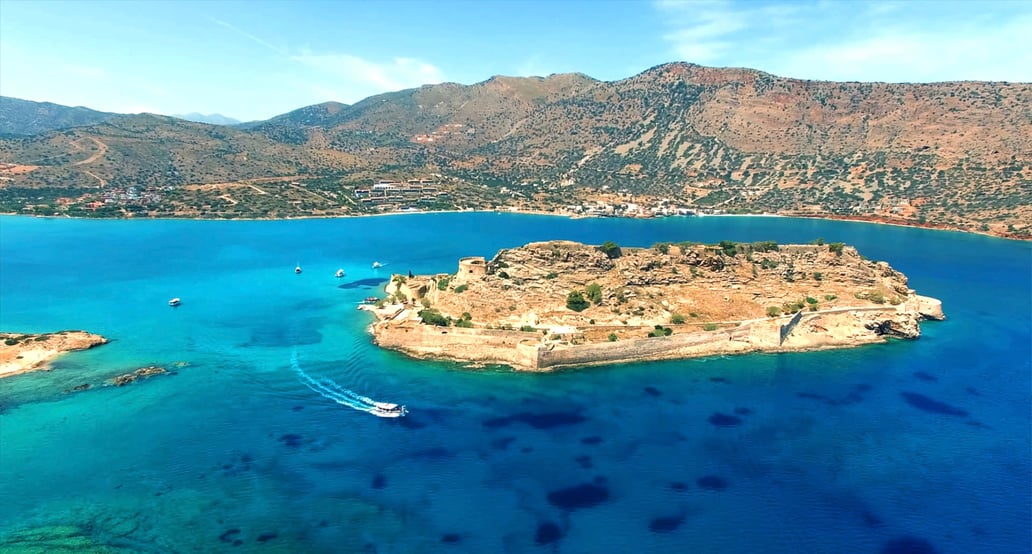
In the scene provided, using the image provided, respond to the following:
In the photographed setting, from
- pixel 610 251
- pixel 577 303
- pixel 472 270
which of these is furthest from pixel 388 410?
pixel 610 251

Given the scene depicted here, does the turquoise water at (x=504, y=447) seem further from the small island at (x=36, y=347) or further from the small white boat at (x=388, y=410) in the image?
the small island at (x=36, y=347)

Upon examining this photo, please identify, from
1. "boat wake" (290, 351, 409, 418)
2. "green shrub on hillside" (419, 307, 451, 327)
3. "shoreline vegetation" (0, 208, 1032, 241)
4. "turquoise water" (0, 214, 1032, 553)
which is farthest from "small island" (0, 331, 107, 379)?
"shoreline vegetation" (0, 208, 1032, 241)

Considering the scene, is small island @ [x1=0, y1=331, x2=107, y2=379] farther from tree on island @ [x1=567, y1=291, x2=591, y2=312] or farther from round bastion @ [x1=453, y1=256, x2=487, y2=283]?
tree on island @ [x1=567, y1=291, x2=591, y2=312]

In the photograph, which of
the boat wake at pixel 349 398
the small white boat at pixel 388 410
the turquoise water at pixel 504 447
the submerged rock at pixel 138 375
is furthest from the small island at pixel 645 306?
the submerged rock at pixel 138 375

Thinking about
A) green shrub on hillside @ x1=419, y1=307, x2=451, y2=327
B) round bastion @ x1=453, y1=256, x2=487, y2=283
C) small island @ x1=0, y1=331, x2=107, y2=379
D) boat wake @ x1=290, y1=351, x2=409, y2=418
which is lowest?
boat wake @ x1=290, y1=351, x2=409, y2=418

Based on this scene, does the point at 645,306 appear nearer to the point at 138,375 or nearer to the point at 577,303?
the point at 577,303

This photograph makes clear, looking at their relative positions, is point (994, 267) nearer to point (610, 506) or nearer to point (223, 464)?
point (610, 506)
